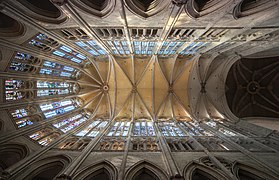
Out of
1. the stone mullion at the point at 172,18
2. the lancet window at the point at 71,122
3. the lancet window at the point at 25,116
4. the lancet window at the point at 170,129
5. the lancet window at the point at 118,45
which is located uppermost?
the lancet window at the point at 118,45

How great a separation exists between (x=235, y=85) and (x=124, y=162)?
17790 mm

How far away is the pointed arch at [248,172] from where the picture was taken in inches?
274

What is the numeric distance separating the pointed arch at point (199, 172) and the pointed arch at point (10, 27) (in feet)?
39.3

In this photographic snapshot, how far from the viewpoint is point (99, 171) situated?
7469mm

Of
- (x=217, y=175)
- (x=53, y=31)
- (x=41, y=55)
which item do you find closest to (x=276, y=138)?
(x=217, y=175)

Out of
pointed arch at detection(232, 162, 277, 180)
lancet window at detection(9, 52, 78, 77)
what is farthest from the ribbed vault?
pointed arch at detection(232, 162, 277, 180)

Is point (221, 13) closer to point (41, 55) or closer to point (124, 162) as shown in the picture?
point (124, 162)

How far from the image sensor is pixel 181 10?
269 inches

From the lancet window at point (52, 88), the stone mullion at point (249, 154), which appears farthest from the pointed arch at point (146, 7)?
the lancet window at point (52, 88)

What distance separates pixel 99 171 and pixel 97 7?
8.95m

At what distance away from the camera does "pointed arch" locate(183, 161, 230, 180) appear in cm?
686

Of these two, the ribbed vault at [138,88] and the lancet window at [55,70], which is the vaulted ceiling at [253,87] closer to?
the ribbed vault at [138,88]

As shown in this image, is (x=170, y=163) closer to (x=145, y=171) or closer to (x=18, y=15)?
(x=145, y=171)

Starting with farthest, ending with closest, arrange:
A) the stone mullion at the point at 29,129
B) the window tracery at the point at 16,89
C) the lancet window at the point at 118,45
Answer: the lancet window at the point at 118,45 < the window tracery at the point at 16,89 < the stone mullion at the point at 29,129
